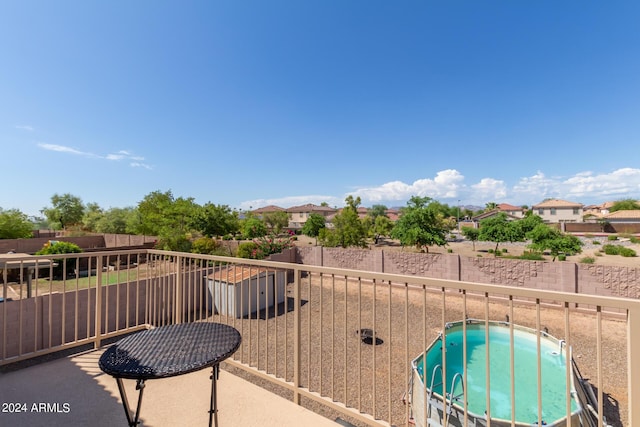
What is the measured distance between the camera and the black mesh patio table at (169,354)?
1.01 metres

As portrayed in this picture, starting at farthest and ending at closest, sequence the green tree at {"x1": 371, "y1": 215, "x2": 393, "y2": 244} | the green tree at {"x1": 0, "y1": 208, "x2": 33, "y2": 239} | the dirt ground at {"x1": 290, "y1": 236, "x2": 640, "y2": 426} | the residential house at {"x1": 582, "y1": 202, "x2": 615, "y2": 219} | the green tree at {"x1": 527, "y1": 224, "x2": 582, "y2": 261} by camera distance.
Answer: the residential house at {"x1": 582, "y1": 202, "x2": 615, "y2": 219}, the green tree at {"x1": 371, "y1": 215, "x2": 393, "y2": 244}, the green tree at {"x1": 0, "y1": 208, "x2": 33, "y2": 239}, the green tree at {"x1": 527, "y1": 224, "x2": 582, "y2": 261}, the dirt ground at {"x1": 290, "y1": 236, "x2": 640, "y2": 426}

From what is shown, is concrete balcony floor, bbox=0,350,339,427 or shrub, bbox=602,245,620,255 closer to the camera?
concrete balcony floor, bbox=0,350,339,427

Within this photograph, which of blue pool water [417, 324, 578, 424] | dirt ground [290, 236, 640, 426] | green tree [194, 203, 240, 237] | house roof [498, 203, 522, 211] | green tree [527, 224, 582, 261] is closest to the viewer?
dirt ground [290, 236, 640, 426]

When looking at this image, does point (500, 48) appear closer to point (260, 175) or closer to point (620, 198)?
point (260, 175)

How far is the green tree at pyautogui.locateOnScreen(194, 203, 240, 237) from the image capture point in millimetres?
16700

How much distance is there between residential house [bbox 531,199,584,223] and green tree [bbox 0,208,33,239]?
58551mm

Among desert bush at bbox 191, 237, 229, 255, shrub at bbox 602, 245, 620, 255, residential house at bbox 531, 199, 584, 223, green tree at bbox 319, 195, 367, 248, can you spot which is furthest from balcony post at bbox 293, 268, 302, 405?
residential house at bbox 531, 199, 584, 223

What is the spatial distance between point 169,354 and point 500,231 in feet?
70.8

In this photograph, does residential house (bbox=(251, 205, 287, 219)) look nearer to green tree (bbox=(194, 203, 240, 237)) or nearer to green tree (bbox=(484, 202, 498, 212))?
green tree (bbox=(194, 203, 240, 237))

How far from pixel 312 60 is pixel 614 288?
1289 centimetres

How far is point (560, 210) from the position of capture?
4294cm

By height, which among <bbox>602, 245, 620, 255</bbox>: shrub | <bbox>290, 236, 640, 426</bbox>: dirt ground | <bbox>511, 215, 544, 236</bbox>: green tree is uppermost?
<bbox>511, 215, 544, 236</bbox>: green tree

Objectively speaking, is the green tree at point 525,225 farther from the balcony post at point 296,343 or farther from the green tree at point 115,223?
the green tree at point 115,223

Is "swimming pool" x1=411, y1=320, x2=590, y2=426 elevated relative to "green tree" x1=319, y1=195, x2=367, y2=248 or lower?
lower
